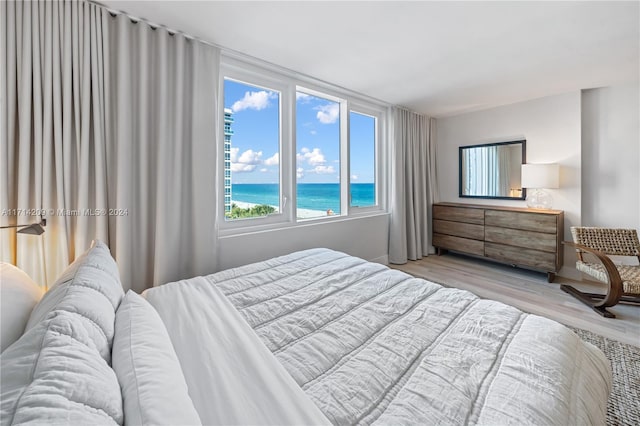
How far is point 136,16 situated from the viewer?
2.00 m

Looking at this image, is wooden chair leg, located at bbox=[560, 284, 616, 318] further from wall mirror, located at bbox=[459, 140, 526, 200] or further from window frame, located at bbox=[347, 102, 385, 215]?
window frame, located at bbox=[347, 102, 385, 215]

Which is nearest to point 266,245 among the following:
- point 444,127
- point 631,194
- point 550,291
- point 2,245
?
point 2,245

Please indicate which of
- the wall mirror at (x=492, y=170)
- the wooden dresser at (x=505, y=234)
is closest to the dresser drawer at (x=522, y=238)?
the wooden dresser at (x=505, y=234)

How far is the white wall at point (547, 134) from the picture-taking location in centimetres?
356

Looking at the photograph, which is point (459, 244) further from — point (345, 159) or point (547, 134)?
point (345, 159)

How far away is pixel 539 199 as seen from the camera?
3.86 m

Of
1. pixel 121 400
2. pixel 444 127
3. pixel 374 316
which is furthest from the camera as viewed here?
pixel 444 127

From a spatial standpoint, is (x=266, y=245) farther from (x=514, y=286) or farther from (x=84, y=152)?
A: (x=514, y=286)

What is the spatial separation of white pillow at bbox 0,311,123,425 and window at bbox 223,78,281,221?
6.81ft

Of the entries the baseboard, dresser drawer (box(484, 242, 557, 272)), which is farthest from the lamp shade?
the baseboard

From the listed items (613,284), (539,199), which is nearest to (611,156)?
(539,199)

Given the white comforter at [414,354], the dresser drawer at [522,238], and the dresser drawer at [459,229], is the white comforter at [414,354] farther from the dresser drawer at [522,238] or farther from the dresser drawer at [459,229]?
the dresser drawer at [459,229]

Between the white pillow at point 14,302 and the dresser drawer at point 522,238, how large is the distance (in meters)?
4.62

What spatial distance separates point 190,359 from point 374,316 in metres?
0.79
